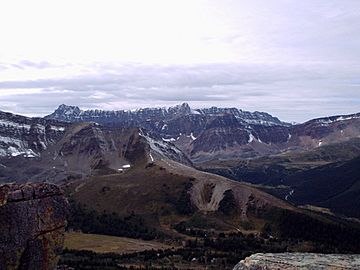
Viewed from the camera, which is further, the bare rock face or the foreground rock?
the bare rock face

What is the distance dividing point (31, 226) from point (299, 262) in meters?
13.9

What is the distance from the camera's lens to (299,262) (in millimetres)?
26734

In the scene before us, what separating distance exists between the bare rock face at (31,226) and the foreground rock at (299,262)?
10106 mm

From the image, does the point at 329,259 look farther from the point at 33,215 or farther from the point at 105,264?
the point at 105,264

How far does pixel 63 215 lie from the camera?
98.7ft

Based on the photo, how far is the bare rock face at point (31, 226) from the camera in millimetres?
27594

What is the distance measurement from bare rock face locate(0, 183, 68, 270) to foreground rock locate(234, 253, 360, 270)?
33.2 ft

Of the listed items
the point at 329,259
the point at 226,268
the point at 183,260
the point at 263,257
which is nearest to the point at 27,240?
the point at 263,257

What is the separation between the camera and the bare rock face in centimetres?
2759

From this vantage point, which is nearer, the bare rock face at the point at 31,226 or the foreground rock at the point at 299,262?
the foreground rock at the point at 299,262

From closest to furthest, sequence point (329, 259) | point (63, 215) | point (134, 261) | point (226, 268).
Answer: point (329, 259) < point (63, 215) < point (226, 268) < point (134, 261)

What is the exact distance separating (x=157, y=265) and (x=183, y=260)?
12657 millimetres

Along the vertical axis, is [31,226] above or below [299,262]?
above

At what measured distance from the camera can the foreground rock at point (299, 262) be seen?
2595cm
